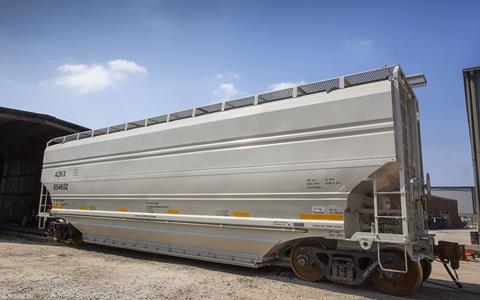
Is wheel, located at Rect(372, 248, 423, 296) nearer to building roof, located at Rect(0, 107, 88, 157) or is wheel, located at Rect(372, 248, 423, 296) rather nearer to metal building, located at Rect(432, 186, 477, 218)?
building roof, located at Rect(0, 107, 88, 157)

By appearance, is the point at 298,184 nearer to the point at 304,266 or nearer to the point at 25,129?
the point at 304,266

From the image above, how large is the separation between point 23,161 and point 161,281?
59.2 ft

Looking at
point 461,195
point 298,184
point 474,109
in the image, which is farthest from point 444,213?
point 298,184

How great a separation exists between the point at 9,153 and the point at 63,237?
41.9 feet

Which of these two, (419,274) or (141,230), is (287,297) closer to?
(419,274)

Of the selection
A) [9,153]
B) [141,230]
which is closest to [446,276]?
[141,230]

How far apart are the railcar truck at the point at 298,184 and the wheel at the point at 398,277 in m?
0.02

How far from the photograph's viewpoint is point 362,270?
6.33 metres

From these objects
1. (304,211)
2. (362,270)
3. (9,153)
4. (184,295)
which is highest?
(9,153)

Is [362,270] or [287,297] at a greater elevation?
[362,270]

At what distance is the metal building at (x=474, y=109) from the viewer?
922 centimetres

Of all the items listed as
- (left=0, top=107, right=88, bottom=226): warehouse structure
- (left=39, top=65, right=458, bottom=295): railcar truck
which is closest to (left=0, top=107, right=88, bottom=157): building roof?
(left=0, top=107, right=88, bottom=226): warehouse structure

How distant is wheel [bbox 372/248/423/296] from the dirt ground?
215mm

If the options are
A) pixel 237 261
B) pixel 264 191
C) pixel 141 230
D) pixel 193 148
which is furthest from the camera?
pixel 141 230
